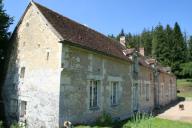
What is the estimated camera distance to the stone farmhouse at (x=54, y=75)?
39.0ft

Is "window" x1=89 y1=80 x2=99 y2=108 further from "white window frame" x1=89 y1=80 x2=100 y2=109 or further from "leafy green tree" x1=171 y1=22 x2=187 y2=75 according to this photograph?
"leafy green tree" x1=171 y1=22 x2=187 y2=75

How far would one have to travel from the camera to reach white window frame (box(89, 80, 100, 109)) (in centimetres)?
1415

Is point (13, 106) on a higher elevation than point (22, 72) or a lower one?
lower

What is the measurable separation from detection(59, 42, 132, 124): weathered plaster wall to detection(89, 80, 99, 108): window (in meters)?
0.25

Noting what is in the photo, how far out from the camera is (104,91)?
15.3m

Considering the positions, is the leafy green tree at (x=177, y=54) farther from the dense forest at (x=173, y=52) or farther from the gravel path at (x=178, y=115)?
the gravel path at (x=178, y=115)

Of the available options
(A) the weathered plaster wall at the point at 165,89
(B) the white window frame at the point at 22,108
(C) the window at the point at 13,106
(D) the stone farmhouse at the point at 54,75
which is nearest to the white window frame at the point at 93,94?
(D) the stone farmhouse at the point at 54,75

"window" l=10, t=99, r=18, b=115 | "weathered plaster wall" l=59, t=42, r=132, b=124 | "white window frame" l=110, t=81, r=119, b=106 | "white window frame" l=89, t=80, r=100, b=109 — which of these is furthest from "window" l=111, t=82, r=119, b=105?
"window" l=10, t=99, r=18, b=115

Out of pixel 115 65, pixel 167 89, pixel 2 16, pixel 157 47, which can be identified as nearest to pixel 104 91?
pixel 115 65

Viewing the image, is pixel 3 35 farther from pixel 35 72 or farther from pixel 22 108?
pixel 22 108

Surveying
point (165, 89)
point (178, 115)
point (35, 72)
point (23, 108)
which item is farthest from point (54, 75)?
point (165, 89)

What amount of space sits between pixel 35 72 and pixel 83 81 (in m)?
2.45

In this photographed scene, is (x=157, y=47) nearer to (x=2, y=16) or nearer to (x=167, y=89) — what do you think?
(x=167, y=89)

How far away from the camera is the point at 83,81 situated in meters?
13.3
